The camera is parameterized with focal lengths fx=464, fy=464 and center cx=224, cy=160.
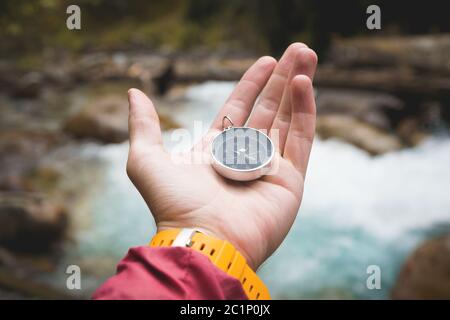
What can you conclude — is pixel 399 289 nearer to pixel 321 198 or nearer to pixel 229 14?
pixel 321 198

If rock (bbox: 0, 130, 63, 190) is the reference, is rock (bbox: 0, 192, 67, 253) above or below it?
below

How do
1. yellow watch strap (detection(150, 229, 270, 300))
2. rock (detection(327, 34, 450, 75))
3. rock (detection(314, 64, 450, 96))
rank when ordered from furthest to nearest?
rock (detection(327, 34, 450, 75)) → rock (detection(314, 64, 450, 96)) → yellow watch strap (detection(150, 229, 270, 300))

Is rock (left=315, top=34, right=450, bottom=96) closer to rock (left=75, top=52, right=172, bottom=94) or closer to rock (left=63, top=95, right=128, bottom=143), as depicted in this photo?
rock (left=75, top=52, right=172, bottom=94)

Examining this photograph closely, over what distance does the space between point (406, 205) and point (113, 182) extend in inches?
124

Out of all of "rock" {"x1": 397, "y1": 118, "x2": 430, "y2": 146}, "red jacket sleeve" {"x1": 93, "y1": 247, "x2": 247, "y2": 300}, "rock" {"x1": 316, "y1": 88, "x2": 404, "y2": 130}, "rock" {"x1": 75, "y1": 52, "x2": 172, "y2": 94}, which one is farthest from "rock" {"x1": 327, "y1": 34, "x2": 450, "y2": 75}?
"red jacket sleeve" {"x1": 93, "y1": 247, "x2": 247, "y2": 300}

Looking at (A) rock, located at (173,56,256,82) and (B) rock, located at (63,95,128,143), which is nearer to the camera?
(B) rock, located at (63,95,128,143)

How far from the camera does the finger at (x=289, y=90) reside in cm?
180

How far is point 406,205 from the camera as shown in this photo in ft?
14.9

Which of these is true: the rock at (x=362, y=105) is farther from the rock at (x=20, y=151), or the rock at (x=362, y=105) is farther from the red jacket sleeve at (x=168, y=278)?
the red jacket sleeve at (x=168, y=278)

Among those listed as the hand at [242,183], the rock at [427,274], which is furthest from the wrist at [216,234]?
the rock at [427,274]

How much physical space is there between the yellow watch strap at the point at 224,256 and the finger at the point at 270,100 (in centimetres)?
74

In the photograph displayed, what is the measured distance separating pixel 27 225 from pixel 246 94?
3147 mm

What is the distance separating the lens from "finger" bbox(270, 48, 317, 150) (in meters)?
1.80
